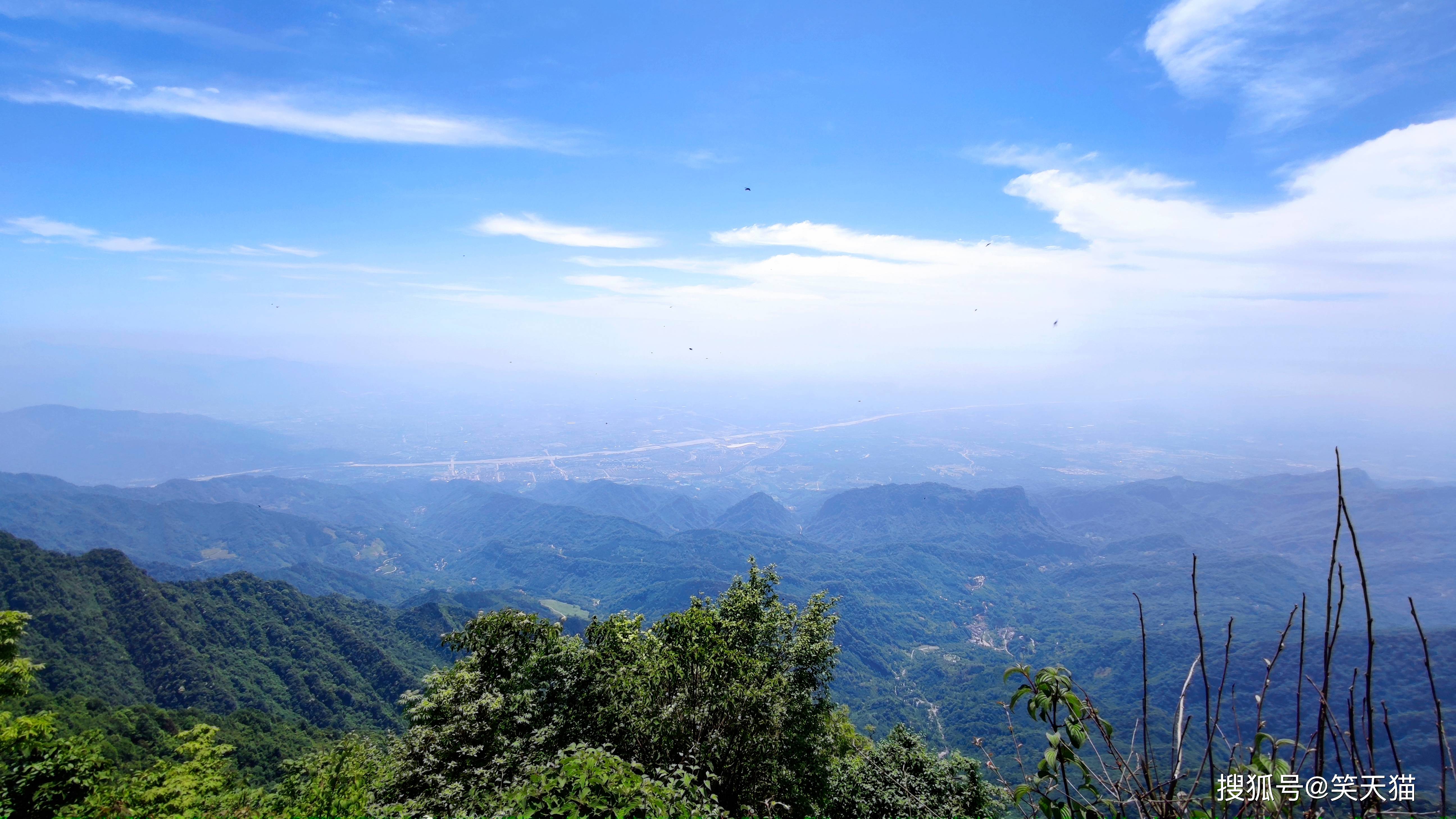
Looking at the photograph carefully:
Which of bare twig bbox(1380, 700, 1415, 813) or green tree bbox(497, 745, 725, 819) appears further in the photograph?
green tree bbox(497, 745, 725, 819)

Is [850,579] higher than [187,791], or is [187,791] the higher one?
[187,791]

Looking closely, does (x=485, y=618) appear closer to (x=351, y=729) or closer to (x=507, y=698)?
(x=507, y=698)

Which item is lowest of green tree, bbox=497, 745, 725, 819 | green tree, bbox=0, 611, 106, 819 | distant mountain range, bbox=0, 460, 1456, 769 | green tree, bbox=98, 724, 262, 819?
distant mountain range, bbox=0, 460, 1456, 769

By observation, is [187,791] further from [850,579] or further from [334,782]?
[850,579]

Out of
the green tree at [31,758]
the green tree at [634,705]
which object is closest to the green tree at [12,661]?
the green tree at [31,758]

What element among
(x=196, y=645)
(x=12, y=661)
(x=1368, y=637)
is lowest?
(x=196, y=645)

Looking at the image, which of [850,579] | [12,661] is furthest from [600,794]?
[850,579]

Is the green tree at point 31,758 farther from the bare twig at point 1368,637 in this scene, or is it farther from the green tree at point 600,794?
the bare twig at point 1368,637

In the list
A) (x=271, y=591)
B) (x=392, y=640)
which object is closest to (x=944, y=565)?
(x=392, y=640)

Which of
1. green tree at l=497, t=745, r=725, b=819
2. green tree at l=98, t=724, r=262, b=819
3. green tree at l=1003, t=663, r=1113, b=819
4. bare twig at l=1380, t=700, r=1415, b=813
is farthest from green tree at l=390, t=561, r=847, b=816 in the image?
bare twig at l=1380, t=700, r=1415, b=813

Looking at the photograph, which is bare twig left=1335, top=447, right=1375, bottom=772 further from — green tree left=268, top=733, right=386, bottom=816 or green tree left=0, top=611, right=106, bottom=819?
green tree left=268, top=733, right=386, bottom=816

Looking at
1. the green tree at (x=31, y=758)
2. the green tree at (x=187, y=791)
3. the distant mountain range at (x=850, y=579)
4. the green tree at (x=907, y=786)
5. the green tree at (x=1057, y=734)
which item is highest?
the green tree at (x=1057, y=734)
